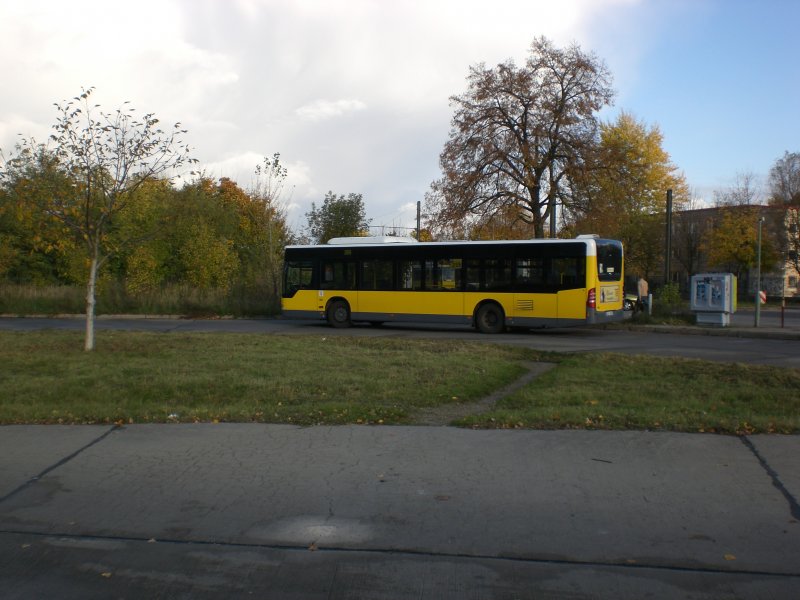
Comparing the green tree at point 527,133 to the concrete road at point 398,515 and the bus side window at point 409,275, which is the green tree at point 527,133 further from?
the concrete road at point 398,515

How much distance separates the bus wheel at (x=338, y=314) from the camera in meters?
24.8

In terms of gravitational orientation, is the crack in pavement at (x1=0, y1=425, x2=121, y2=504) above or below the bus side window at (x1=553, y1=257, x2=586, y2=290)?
below

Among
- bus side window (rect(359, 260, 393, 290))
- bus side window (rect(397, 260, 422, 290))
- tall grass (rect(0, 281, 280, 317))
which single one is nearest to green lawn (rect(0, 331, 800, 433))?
bus side window (rect(397, 260, 422, 290))

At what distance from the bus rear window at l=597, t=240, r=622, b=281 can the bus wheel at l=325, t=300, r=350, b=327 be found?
8306 mm

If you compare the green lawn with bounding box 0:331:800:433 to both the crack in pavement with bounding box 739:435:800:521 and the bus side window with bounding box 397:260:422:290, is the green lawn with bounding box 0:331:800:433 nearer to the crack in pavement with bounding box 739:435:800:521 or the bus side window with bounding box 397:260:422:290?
the crack in pavement with bounding box 739:435:800:521

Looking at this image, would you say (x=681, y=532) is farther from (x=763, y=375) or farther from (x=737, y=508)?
(x=763, y=375)

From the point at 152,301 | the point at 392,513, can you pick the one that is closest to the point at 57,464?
the point at 392,513

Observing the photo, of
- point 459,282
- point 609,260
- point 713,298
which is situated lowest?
point 713,298

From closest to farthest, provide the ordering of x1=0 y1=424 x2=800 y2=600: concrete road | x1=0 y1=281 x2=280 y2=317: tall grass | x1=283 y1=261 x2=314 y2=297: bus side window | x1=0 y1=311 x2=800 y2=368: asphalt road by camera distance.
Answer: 1. x1=0 y1=424 x2=800 y2=600: concrete road
2. x1=0 y1=311 x2=800 y2=368: asphalt road
3. x1=283 y1=261 x2=314 y2=297: bus side window
4. x1=0 y1=281 x2=280 y2=317: tall grass

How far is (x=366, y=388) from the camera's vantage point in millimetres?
10273

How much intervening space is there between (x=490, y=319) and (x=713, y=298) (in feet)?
23.4

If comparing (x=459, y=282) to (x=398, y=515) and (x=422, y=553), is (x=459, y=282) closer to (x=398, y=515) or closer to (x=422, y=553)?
(x=398, y=515)

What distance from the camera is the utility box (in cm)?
2311

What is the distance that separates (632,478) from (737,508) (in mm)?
881
